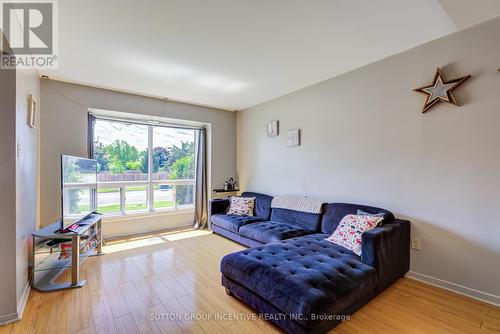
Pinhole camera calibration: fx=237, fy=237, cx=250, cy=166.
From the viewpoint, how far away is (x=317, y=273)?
71.4 inches

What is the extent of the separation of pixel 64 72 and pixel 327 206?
12.8 feet

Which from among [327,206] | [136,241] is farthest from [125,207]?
[327,206]

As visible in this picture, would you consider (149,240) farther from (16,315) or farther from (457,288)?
(457,288)

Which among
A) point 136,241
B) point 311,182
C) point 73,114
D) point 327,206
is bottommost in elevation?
point 136,241

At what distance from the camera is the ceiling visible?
6.12 ft

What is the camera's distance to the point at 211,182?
488 cm

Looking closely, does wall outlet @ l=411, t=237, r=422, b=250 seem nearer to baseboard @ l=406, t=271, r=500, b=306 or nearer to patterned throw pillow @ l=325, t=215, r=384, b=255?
baseboard @ l=406, t=271, r=500, b=306

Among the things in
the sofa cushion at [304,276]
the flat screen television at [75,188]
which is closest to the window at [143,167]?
the flat screen television at [75,188]

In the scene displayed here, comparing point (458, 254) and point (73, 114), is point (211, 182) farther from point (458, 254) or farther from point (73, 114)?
point (458, 254)

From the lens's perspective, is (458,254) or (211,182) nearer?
(458,254)

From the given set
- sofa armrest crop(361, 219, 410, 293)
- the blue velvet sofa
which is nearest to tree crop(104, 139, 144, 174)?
the blue velvet sofa

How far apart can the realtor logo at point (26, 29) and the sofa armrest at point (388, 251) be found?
3221 millimetres

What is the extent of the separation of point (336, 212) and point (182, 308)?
79.9 inches

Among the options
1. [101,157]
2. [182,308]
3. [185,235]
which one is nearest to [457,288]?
[182,308]
